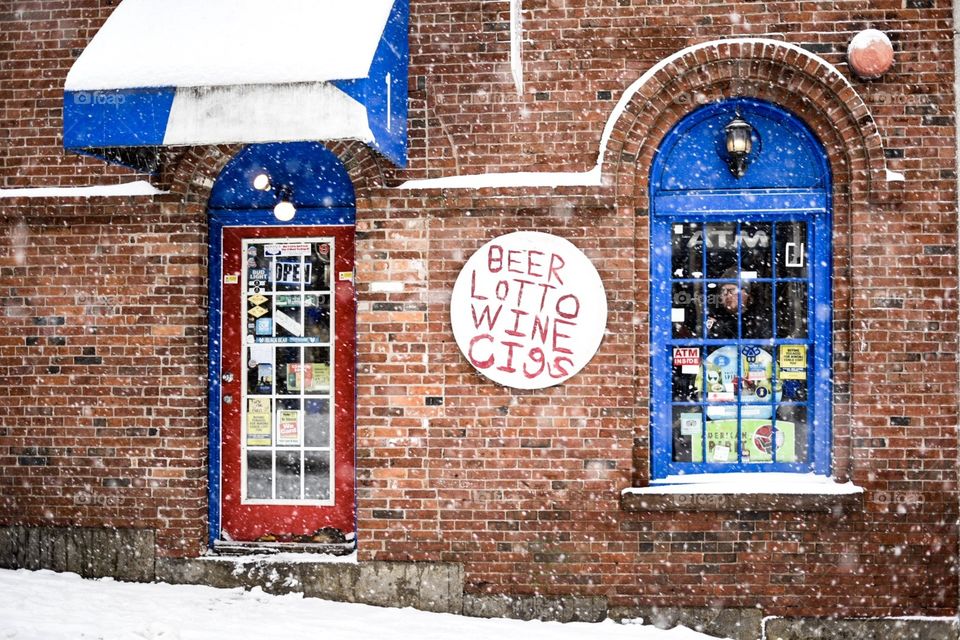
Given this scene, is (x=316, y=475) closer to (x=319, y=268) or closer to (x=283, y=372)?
(x=283, y=372)

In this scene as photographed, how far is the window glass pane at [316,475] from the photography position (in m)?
5.77

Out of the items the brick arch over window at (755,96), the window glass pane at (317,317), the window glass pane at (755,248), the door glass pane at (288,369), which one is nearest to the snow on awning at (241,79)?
the window glass pane at (317,317)

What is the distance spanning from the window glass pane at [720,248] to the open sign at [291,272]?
2.86 metres

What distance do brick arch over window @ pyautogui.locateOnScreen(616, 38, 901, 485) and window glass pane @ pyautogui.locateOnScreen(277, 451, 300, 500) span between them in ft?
7.97

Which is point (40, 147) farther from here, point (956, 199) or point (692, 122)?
point (956, 199)

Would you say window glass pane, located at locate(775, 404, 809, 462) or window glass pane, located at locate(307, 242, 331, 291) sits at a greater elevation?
window glass pane, located at locate(307, 242, 331, 291)

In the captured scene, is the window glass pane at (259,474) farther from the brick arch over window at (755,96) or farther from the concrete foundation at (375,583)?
the brick arch over window at (755,96)

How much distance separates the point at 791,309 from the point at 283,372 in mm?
3620

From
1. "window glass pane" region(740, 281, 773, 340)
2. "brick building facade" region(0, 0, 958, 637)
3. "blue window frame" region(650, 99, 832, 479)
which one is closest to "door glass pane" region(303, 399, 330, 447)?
"brick building facade" region(0, 0, 958, 637)

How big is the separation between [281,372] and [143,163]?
1.75 metres

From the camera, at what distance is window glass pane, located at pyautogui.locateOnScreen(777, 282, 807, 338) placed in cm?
544

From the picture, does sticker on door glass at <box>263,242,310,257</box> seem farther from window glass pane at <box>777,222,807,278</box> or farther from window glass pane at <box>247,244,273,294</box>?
window glass pane at <box>777,222,807,278</box>

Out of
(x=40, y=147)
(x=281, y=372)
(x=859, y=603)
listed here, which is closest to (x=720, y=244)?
(x=859, y=603)

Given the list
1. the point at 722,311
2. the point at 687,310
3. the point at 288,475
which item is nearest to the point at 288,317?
the point at 288,475
